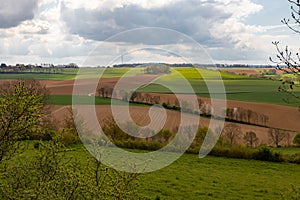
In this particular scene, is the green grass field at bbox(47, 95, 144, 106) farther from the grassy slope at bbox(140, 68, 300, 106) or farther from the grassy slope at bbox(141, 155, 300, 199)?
the grassy slope at bbox(141, 155, 300, 199)

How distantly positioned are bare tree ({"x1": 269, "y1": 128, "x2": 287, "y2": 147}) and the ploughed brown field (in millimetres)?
536

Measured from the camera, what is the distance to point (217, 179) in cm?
2134

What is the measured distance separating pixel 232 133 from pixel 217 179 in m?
11.7

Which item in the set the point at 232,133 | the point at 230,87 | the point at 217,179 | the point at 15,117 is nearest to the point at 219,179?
the point at 217,179

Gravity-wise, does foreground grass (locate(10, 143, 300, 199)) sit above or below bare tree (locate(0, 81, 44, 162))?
below

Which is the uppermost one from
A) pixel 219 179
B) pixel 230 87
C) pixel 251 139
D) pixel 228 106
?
pixel 230 87

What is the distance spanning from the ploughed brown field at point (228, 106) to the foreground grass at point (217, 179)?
13.6 feet

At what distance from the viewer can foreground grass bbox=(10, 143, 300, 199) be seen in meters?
17.8

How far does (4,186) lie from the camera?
218 inches

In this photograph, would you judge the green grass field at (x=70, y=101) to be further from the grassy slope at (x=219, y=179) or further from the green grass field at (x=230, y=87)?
the grassy slope at (x=219, y=179)

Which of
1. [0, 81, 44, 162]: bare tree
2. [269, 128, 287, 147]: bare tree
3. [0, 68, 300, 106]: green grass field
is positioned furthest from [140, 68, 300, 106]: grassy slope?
[0, 81, 44, 162]: bare tree

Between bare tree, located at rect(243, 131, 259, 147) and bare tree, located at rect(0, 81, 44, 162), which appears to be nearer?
bare tree, located at rect(0, 81, 44, 162)

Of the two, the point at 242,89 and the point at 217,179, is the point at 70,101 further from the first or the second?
the point at 242,89

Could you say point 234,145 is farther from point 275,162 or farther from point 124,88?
point 124,88
